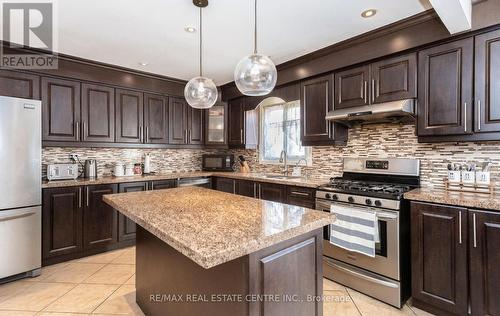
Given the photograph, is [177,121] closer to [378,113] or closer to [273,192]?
[273,192]

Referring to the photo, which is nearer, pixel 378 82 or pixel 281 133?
pixel 378 82

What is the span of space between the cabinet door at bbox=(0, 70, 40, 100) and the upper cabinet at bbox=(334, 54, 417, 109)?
11.5 ft

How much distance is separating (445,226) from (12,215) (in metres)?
3.86

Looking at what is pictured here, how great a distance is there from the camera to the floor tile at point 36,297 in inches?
86.2

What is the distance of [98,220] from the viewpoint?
3.25 m

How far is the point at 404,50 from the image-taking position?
7.93 ft

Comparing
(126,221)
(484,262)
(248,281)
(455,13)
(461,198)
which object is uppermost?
(455,13)

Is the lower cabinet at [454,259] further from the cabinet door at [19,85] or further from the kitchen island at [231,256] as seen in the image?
the cabinet door at [19,85]

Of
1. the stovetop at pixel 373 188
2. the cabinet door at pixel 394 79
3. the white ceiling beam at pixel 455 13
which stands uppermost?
the white ceiling beam at pixel 455 13

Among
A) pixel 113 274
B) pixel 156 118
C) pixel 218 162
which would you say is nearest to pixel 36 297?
pixel 113 274

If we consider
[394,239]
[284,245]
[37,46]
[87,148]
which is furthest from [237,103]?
[284,245]

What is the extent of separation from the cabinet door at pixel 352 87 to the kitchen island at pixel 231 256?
168cm

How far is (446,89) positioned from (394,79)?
0.44m

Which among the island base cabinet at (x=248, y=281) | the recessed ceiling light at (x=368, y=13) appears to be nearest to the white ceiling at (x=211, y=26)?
the recessed ceiling light at (x=368, y=13)
